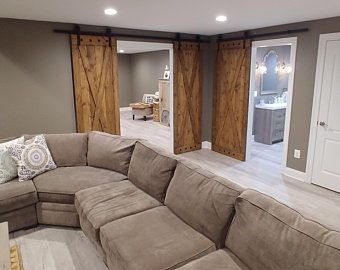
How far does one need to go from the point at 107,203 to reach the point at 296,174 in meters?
3.24

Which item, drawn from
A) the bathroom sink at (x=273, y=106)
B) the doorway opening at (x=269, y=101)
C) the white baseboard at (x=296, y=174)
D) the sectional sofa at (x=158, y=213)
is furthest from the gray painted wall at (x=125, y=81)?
the white baseboard at (x=296, y=174)

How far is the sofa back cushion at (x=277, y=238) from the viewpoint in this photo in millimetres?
1283

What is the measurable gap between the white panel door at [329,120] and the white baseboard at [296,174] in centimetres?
20

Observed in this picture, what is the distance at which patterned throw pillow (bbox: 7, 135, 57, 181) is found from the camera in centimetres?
288

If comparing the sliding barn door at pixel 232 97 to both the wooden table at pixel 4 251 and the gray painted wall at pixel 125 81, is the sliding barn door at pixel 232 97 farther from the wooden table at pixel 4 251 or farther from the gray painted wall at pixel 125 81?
the gray painted wall at pixel 125 81

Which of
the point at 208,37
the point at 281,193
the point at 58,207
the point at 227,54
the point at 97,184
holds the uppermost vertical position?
the point at 208,37

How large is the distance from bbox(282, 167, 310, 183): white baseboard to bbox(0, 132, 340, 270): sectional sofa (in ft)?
8.86

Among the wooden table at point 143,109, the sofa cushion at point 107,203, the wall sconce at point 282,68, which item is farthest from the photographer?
the wooden table at point 143,109

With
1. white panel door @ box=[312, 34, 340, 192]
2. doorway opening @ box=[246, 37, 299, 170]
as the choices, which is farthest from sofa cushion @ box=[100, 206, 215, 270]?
Answer: doorway opening @ box=[246, 37, 299, 170]

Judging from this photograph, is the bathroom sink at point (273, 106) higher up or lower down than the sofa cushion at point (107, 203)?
higher up

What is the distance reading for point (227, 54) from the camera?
200 inches

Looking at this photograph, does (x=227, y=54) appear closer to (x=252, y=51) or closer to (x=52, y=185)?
(x=252, y=51)

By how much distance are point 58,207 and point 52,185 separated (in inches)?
9.5

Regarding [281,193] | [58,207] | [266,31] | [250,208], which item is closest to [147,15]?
[266,31]
